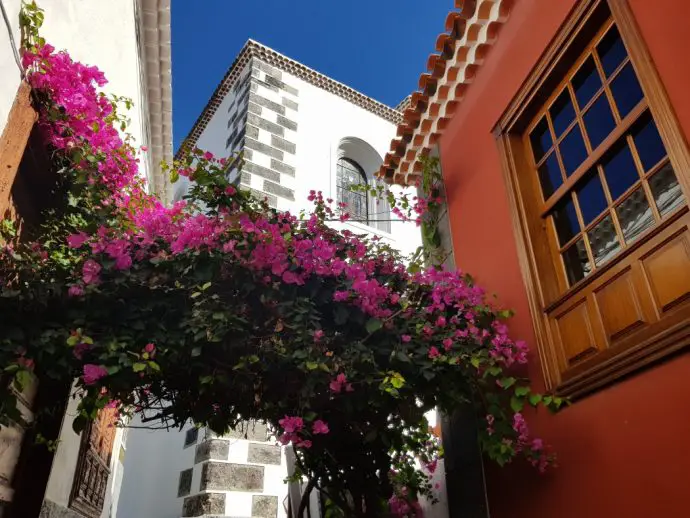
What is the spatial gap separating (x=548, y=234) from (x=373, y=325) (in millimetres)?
1548

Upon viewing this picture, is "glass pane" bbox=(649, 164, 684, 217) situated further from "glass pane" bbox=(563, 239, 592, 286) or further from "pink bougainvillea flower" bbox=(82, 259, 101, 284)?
"pink bougainvillea flower" bbox=(82, 259, 101, 284)

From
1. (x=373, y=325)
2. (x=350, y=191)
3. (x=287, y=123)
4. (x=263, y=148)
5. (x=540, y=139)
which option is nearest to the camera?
(x=373, y=325)

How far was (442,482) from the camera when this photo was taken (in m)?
4.41

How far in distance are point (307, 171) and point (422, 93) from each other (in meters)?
4.42

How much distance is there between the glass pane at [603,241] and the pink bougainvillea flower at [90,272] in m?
2.74

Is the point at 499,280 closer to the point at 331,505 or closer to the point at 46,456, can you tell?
the point at 331,505

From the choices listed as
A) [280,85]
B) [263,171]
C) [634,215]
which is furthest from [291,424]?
[280,85]

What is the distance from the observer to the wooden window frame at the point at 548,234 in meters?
2.67

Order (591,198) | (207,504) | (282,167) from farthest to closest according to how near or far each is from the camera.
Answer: (282,167)
(207,504)
(591,198)

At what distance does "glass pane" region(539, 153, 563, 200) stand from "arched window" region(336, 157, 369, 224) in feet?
21.3

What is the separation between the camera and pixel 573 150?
377cm

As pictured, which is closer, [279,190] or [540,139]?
[540,139]

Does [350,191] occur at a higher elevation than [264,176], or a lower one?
higher

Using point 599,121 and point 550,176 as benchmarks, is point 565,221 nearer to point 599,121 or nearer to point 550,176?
point 550,176
